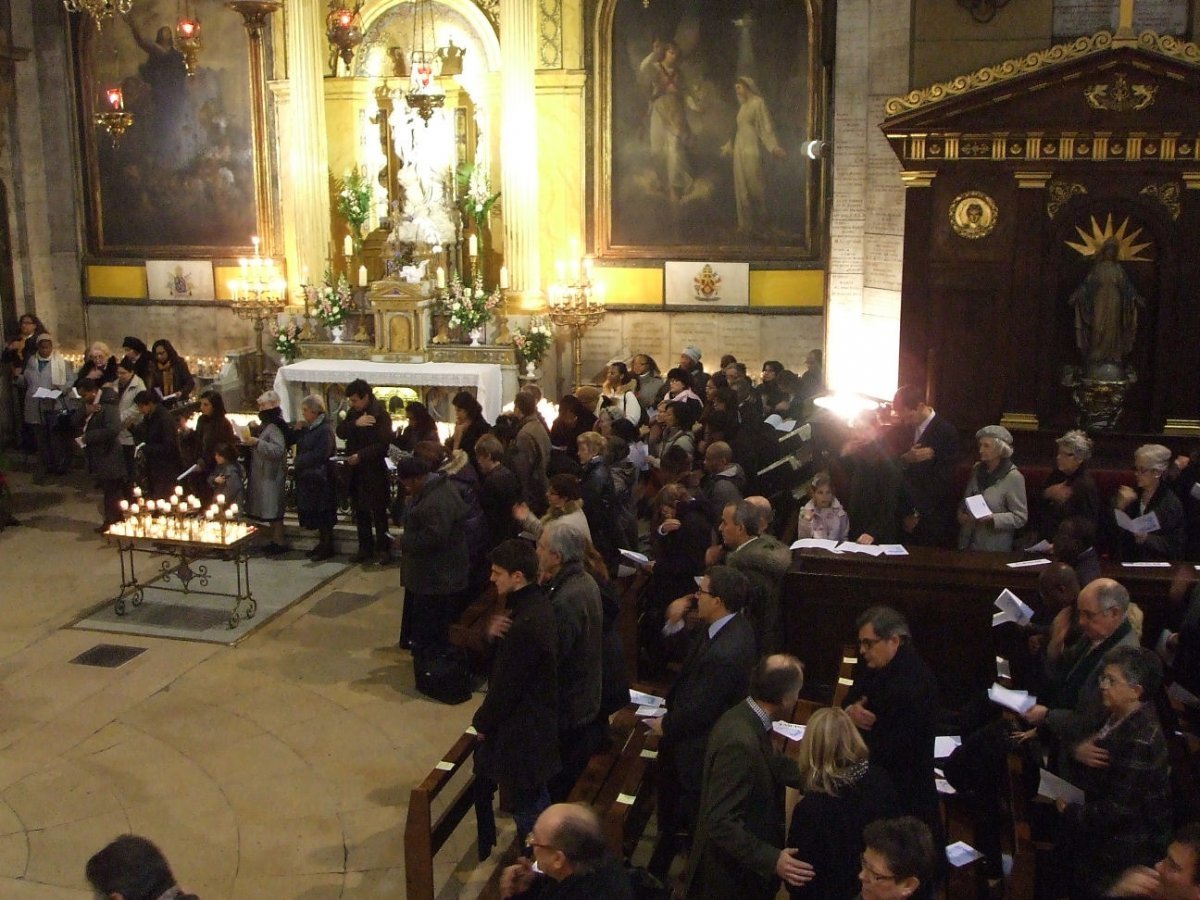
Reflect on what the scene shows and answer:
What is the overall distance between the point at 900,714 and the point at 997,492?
12.0ft

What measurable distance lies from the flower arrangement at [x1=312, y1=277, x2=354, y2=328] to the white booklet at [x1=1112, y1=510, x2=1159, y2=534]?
1073 centimetres

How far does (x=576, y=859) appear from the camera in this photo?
386cm

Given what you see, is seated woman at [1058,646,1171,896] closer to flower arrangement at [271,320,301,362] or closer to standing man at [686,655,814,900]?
standing man at [686,655,814,900]

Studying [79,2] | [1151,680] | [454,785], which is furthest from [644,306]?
[1151,680]

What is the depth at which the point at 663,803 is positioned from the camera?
620 cm

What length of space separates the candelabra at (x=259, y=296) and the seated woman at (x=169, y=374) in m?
2.47

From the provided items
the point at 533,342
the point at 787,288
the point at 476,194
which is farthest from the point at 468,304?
the point at 787,288

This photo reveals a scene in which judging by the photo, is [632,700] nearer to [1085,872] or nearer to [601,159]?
[1085,872]

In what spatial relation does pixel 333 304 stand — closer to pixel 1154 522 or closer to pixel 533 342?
pixel 533 342

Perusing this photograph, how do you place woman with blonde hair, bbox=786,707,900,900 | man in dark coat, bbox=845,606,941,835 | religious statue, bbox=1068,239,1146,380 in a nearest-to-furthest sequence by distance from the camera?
woman with blonde hair, bbox=786,707,900,900
man in dark coat, bbox=845,606,941,835
religious statue, bbox=1068,239,1146,380

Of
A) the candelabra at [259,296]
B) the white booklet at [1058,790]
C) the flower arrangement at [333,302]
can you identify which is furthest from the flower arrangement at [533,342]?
the white booklet at [1058,790]

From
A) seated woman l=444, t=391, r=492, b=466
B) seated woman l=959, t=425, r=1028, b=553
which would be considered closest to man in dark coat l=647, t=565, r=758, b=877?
seated woman l=959, t=425, r=1028, b=553

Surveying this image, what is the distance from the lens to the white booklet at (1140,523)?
8.00 meters

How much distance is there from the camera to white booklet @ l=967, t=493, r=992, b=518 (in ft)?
26.8
